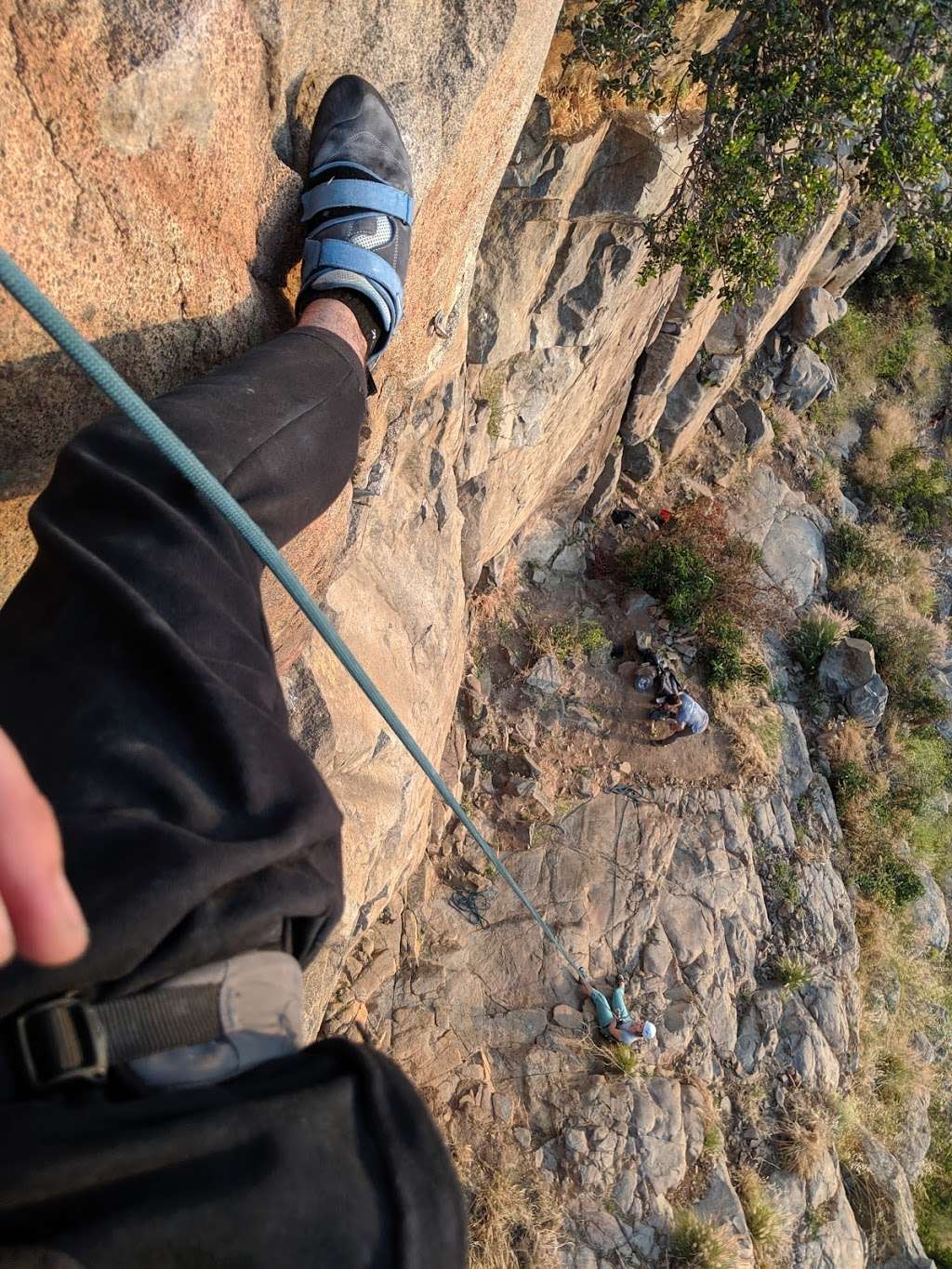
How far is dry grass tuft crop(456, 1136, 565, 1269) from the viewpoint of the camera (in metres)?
4.35

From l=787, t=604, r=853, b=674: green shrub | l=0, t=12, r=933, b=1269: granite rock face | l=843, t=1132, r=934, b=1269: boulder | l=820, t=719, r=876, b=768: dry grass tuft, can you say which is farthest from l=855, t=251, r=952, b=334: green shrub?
l=843, t=1132, r=934, b=1269: boulder

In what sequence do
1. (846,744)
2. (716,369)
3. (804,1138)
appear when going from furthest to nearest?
(716,369)
(846,744)
(804,1138)

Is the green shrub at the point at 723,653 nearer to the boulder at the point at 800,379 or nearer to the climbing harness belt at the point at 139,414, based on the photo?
the boulder at the point at 800,379

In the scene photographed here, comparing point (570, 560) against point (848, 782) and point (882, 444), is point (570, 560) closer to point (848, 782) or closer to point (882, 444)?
point (848, 782)

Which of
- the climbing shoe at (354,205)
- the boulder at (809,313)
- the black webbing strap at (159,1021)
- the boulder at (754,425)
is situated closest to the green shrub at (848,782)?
the boulder at (754,425)

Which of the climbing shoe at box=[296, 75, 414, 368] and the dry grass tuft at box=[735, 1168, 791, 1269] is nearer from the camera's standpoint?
the climbing shoe at box=[296, 75, 414, 368]

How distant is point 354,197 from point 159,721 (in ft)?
5.78

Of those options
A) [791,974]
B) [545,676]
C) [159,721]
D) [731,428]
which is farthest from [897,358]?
[159,721]

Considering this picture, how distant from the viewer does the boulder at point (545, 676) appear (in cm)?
659

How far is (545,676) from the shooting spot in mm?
6645

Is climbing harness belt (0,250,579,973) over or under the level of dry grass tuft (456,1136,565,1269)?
over

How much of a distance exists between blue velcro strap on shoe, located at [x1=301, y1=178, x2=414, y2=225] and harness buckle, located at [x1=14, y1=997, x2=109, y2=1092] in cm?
218

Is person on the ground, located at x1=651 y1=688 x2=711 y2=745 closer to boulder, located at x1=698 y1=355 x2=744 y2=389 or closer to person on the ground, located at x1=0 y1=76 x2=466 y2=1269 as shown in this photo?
boulder, located at x1=698 y1=355 x2=744 y2=389

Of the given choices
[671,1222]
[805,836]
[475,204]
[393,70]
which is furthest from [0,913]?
[805,836]
